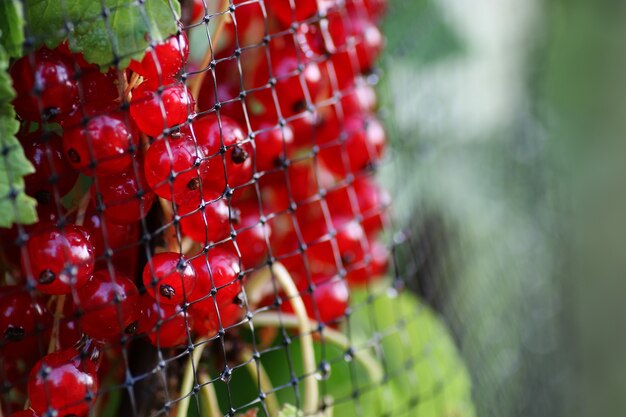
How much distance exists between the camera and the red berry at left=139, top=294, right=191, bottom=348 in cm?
26

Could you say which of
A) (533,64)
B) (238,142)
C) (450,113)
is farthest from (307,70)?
(533,64)

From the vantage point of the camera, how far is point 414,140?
518mm

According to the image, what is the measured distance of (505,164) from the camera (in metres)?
0.67

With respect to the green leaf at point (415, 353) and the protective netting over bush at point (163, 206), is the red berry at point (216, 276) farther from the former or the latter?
the green leaf at point (415, 353)

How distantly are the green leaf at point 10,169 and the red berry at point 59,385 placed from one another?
0.05m

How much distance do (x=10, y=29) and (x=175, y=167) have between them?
0.07 m

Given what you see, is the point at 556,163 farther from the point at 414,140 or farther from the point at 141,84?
the point at 141,84

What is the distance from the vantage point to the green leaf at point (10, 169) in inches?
8.5

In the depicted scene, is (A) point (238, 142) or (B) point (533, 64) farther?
(B) point (533, 64)

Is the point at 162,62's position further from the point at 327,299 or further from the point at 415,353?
the point at 415,353

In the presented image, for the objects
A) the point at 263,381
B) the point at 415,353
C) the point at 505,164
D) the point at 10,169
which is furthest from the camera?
the point at 505,164

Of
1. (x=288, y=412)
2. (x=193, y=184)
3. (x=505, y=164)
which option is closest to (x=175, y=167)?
(x=193, y=184)

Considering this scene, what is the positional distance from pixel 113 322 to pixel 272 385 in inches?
4.9

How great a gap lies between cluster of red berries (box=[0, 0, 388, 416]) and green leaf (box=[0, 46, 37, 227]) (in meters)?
0.01
